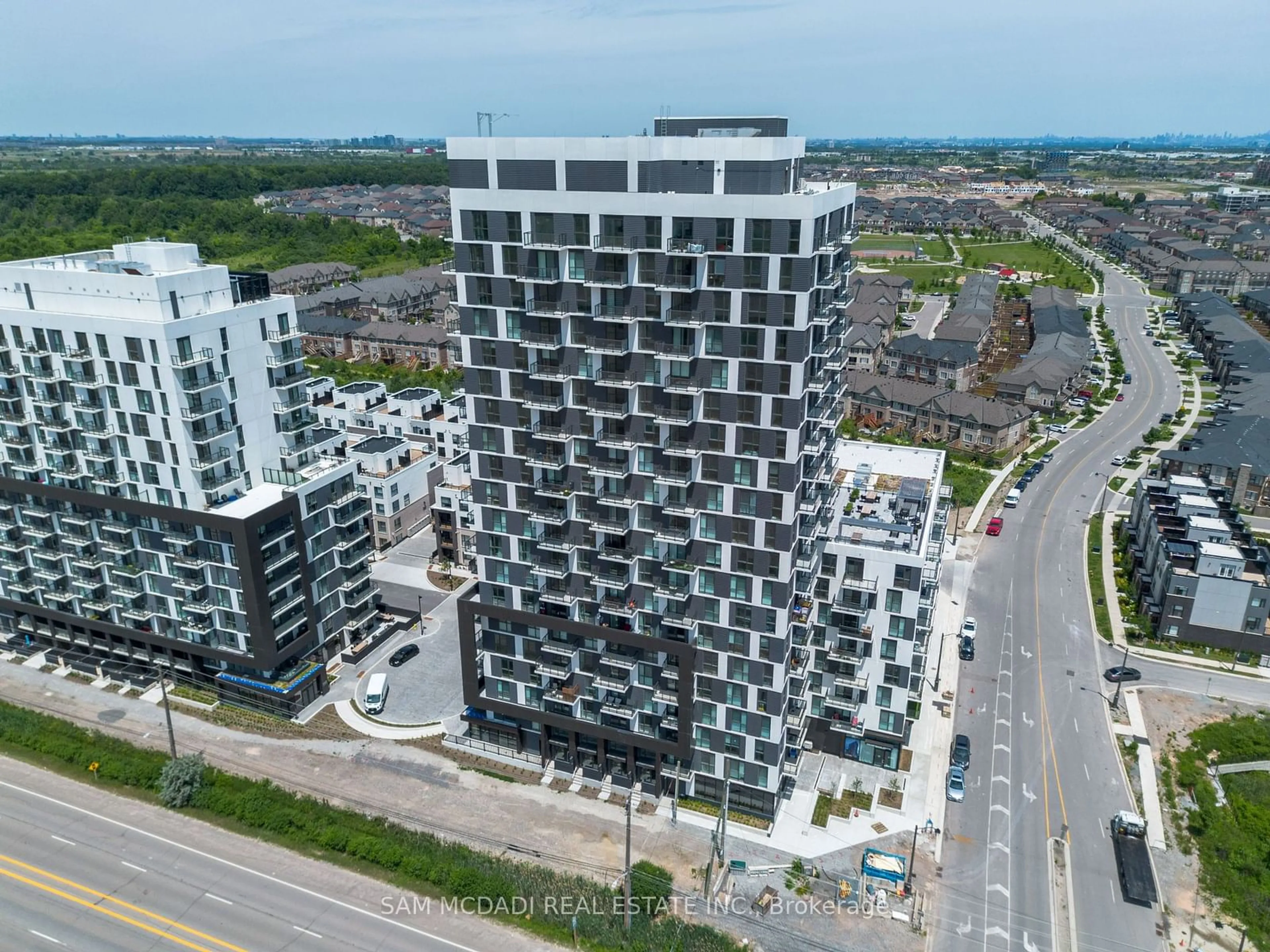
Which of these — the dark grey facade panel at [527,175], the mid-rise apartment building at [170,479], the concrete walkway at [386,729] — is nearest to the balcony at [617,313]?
the dark grey facade panel at [527,175]

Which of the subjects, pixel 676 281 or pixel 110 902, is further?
pixel 110 902

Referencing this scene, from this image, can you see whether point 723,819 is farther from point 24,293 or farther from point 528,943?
point 24,293

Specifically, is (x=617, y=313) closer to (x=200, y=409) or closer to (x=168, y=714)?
(x=200, y=409)

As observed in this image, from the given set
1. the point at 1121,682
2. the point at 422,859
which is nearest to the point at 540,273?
the point at 422,859

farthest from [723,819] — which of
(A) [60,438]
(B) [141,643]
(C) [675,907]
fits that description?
(A) [60,438]

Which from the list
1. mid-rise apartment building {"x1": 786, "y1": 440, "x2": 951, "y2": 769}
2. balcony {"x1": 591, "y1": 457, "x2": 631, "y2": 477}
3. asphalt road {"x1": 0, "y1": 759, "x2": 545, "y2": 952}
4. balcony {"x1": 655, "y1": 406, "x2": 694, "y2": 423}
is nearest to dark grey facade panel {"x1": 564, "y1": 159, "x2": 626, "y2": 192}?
balcony {"x1": 655, "y1": 406, "x2": 694, "y2": 423}

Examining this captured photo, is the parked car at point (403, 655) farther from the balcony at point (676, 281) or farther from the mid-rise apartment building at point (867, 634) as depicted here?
the balcony at point (676, 281)
